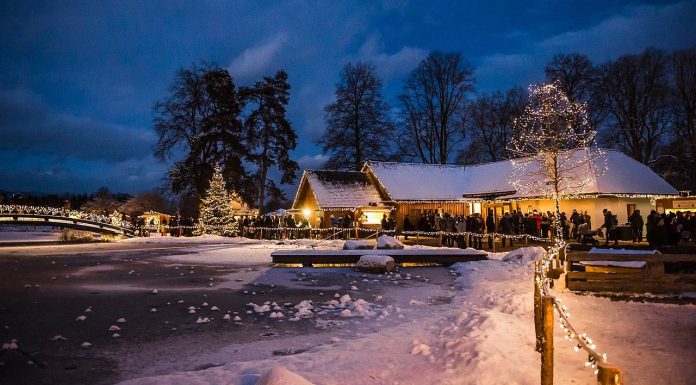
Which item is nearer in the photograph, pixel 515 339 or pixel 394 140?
pixel 515 339

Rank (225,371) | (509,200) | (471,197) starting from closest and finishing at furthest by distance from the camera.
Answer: (225,371)
(509,200)
(471,197)

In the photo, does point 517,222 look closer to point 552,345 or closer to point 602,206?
point 602,206

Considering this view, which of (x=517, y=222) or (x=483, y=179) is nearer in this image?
(x=517, y=222)

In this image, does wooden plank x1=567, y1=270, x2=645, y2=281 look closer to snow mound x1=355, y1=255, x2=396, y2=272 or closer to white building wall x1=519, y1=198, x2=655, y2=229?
snow mound x1=355, y1=255, x2=396, y2=272

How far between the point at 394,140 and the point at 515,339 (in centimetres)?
4387

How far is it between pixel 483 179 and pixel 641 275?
27.4 metres

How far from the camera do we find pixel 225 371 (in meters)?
5.70

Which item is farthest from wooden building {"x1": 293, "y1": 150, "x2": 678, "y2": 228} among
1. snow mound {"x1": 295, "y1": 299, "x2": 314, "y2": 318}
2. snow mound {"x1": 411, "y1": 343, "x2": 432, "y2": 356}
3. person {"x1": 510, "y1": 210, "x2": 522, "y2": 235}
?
snow mound {"x1": 411, "y1": 343, "x2": 432, "y2": 356}

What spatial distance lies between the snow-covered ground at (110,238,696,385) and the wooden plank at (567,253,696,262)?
0.97 metres

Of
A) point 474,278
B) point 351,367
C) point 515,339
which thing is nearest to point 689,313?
point 515,339

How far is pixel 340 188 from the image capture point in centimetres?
3794

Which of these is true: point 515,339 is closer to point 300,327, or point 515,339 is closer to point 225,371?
point 300,327

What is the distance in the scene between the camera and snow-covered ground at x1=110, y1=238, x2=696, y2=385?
553 centimetres

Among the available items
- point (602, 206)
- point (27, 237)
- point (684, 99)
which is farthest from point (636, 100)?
point (27, 237)
